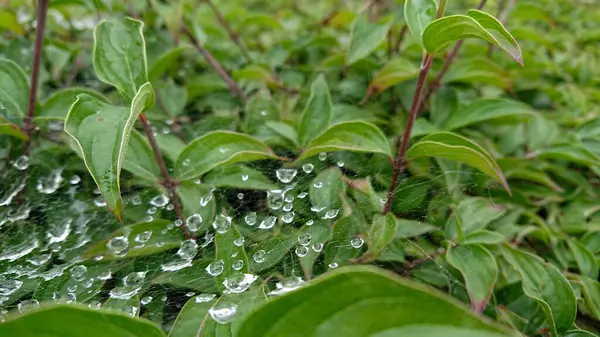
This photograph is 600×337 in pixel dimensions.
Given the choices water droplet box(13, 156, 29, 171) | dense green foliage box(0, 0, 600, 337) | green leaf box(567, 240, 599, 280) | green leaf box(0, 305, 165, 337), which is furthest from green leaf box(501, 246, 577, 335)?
water droplet box(13, 156, 29, 171)

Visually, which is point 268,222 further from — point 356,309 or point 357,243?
point 356,309

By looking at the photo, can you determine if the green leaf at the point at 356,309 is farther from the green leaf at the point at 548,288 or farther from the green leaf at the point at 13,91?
the green leaf at the point at 13,91

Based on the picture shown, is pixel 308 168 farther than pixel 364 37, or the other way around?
pixel 364 37

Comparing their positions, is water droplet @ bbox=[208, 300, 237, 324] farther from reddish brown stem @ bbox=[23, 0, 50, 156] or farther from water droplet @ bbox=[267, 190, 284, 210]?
reddish brown stem @ bbox=[23, 0, 50, 156]

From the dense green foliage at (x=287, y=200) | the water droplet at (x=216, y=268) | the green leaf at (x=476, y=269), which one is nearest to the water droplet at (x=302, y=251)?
the dense green foliage at (x=287, y=200)

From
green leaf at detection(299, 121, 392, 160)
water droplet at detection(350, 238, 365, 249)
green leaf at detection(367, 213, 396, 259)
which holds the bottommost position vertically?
water droplet at detection(350, 238, 365, 249)

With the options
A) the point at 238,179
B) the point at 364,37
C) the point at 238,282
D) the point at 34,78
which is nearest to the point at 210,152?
the point at 238,179

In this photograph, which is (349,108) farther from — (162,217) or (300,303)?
(300,303)
